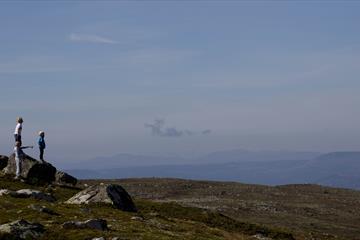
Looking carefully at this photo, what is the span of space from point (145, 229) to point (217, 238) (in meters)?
5.50

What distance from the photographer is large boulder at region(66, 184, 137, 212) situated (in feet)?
147

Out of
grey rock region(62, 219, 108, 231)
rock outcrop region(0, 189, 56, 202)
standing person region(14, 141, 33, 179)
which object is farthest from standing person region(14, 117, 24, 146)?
grey rock region(62, 219, 108, 231)

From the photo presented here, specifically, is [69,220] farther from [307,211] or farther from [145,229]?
[307,211]

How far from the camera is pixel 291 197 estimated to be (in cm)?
10156

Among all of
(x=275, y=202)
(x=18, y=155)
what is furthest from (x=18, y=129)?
(x=275, y=202)

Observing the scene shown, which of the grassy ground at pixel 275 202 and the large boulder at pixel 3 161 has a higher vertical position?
the large boulder at pixel 3 161

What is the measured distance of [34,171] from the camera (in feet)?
184

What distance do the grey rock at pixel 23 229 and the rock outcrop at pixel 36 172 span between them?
986 inches

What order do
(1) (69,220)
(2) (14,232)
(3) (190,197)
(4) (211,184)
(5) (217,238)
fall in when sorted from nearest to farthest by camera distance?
(2) (14,232), (1) (69,220), (5) (217,238), (3) (190,197), (4) (211,184)

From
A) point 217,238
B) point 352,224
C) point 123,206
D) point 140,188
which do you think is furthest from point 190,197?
point 217,238

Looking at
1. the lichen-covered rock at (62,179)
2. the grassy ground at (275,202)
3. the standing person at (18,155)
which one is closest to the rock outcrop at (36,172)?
the lichen-covered rock at (62,179)

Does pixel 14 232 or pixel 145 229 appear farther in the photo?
pixel 145 229

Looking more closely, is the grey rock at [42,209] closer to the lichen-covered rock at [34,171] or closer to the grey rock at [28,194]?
the grey rock at [28,194]

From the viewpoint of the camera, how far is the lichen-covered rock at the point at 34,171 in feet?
183
